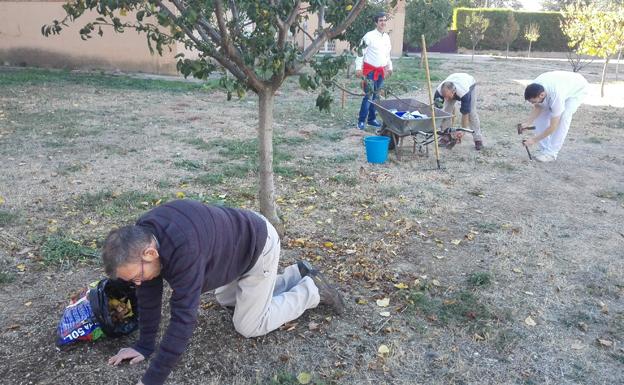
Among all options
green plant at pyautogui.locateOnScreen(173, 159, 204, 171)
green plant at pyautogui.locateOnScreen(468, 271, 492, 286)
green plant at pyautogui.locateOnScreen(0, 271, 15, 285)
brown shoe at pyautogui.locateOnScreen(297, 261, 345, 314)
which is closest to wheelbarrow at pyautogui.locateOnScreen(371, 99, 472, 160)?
green plant at pyautogui.locateOnScreen(173, 159, 204, 171)

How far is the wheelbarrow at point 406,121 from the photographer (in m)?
6.75

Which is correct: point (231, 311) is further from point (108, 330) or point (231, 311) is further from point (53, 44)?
point (53, 44)

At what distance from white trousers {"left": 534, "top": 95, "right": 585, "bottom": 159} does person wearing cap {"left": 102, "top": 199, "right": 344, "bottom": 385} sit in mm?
5211

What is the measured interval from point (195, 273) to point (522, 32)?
36.4 meters

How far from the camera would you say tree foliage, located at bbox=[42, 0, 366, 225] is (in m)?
3.28

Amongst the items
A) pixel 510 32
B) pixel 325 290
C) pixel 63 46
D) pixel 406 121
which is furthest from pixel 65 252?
pixel 510 32

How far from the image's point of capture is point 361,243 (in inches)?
175

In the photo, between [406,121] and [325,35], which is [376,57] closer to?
[406,121]

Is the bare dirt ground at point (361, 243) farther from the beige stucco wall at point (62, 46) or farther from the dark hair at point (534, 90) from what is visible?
the beige stucco wall at point (62, 46)

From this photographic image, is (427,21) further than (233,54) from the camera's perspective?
Yes

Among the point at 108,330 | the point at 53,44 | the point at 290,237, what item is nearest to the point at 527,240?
the point at 290,237

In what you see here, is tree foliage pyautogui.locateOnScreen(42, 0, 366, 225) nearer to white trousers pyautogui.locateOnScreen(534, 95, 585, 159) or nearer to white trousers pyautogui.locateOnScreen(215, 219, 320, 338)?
white trousers pyautogui.locateOnScreen(215, 219, 320, 338)

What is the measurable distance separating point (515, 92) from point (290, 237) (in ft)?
37.1

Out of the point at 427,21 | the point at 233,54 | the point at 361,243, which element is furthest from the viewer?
the point at 427,21
